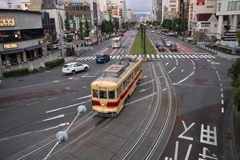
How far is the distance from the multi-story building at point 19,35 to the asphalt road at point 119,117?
13.2 metres

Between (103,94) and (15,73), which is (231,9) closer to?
(103,94)

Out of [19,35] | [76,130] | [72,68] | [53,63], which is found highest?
[19,35]

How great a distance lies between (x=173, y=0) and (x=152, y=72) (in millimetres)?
196117

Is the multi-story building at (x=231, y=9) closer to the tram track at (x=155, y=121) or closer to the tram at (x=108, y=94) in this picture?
the tram track at (x=155, y=121)

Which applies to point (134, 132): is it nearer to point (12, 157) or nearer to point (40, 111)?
point (12, 157)

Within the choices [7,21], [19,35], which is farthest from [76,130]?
[19,35]

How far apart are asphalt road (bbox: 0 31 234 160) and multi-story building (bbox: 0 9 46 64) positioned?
13.2m

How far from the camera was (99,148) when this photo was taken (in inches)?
424

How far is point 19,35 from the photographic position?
129ft

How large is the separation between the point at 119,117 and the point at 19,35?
3480cm

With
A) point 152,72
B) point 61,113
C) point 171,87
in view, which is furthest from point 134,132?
point 152,72

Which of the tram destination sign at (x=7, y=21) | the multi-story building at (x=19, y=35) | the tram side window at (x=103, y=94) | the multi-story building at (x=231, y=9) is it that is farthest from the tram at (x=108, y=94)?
the multi-story building at (x=231, y=9)

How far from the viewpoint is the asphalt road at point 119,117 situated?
35.6ft

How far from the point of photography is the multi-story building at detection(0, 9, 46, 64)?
36750 mm
